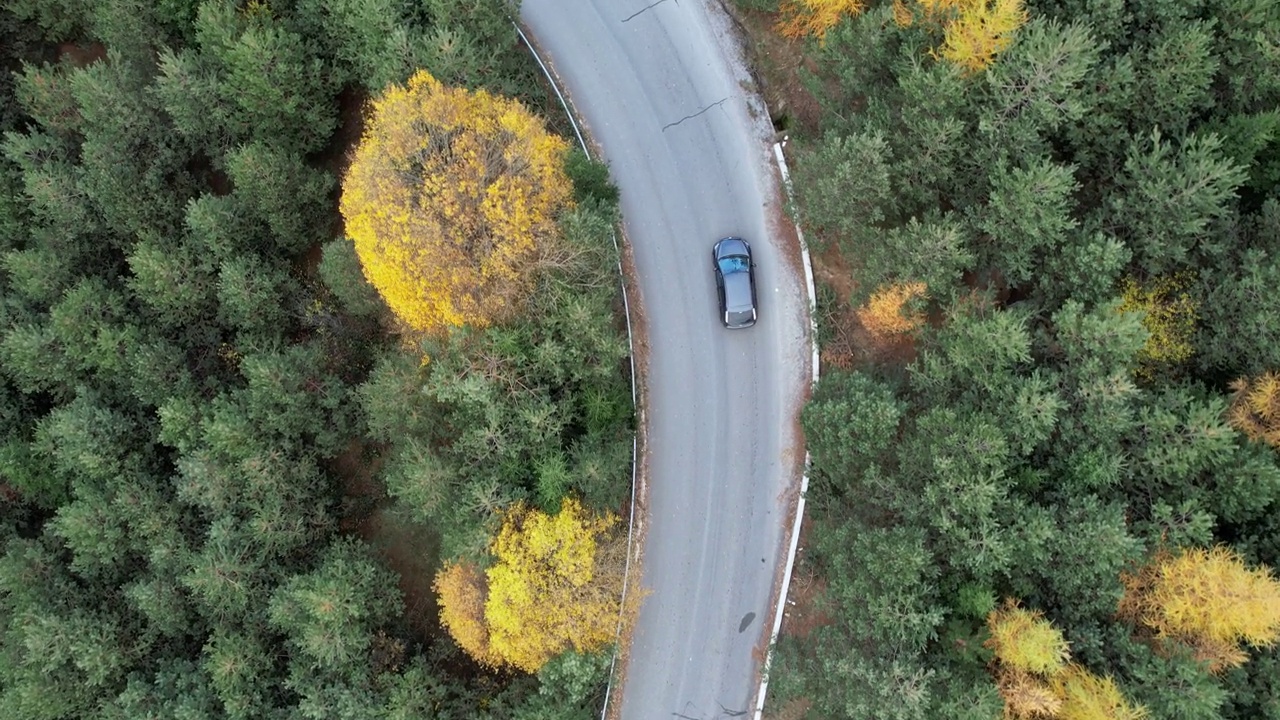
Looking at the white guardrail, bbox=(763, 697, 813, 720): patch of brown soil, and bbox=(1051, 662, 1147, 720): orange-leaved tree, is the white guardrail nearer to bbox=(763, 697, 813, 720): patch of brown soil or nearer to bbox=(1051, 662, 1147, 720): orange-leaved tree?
bbox=(763, 697, 813, 720): patch of brown soil

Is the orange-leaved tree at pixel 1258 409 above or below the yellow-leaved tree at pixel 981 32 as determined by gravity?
below

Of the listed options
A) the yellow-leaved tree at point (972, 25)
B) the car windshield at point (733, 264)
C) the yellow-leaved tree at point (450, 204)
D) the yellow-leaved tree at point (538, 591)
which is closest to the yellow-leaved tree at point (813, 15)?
the yellow-leaved tree at point (972, 25)

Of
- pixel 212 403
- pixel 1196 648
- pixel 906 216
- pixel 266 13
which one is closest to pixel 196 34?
pixel 266 13

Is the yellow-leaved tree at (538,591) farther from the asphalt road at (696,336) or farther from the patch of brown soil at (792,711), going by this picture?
the patch of brown soil at (792,711)

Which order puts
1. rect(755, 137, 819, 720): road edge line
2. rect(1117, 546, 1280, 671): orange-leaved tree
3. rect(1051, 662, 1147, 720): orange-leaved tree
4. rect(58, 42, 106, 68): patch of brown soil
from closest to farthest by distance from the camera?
rect(1117, 546, 1280, 671): orange-leaved tree
rect(1051, 662, 1147, 720): orange-leaved tree
rect(755, 137, 819, 720): road edge line
rect(58, 42, 106, 68): patch of brown soil

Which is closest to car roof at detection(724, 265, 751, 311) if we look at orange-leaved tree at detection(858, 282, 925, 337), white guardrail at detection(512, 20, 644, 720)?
white guardrail at detection(512, 20, 644, 720)

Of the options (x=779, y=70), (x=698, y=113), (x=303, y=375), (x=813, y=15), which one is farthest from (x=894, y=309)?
(x=303, y=375)
